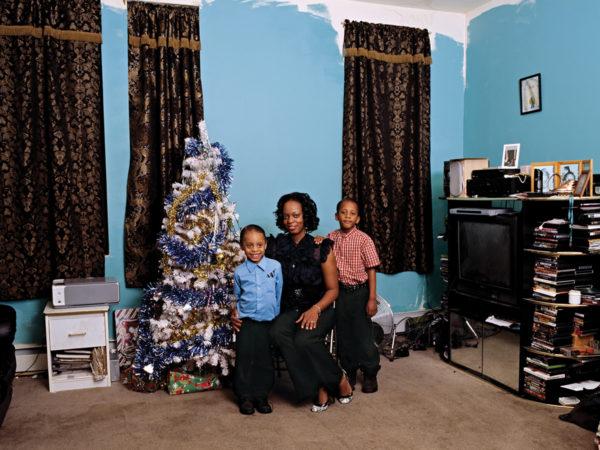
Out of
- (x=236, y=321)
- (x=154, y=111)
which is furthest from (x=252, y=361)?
(x=154, y=111)

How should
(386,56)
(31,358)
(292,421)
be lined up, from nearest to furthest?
(292,421), (31,358), (386,56)

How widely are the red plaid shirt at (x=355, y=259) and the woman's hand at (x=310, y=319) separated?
0.46m

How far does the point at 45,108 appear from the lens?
3523mm

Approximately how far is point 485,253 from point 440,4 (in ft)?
7.27

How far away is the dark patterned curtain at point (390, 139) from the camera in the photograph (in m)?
4.22

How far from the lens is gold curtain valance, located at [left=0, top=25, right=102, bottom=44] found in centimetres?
340

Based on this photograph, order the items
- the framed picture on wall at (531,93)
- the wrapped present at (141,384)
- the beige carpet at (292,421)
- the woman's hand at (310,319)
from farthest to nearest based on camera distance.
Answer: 1. the framed picture on wall at (531,93)
2. the wrapped present at (141,384)
3. the woman's hand at (310,319)
4. the beige carpet at (292,421)

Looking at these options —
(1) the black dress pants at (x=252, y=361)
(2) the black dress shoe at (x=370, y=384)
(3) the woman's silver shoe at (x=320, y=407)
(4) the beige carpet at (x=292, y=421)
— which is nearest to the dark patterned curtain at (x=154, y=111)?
(4) the beige carpet at (x=292, y=421)

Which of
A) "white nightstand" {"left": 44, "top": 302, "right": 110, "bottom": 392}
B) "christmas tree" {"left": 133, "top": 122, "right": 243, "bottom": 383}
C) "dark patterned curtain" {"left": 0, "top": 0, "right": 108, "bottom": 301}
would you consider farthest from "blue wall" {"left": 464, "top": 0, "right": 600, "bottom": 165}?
"white nightstand" {"left": 44, "top": 302, "right": 110, "bottom": 392}

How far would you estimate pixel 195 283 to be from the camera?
323 centimetres

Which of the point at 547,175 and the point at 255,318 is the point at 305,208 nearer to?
the point at 255,318

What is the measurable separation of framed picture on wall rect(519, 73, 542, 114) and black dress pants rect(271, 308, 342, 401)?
7.73 feet

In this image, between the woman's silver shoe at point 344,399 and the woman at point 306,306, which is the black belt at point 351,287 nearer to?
the woman at point 306,306

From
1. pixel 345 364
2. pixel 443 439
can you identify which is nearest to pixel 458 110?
pixel 345 364
